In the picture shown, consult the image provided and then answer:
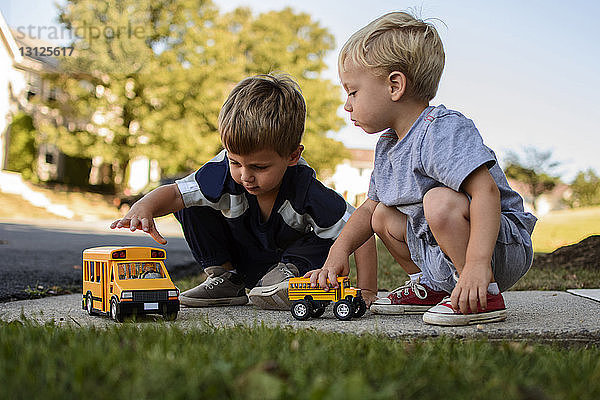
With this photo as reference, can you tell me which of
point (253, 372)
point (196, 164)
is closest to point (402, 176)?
point (253, 372)

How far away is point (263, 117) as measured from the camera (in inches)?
115

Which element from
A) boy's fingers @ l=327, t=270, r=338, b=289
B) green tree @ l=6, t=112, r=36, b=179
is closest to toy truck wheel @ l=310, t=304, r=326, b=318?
boy's fingers @ l=327, t=270, r=338, b=289

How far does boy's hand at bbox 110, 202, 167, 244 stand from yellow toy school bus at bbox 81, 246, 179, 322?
0.09 m

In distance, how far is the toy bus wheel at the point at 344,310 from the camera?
2514 millimetres

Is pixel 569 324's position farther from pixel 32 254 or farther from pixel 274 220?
pixel 32 254

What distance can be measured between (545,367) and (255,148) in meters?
1.74

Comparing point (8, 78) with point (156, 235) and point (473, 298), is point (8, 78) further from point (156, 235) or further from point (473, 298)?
point (473, 298)

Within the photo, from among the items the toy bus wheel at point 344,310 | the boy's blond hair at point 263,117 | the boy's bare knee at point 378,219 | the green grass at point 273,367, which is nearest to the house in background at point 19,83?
the boy's blond hair at point 263,117

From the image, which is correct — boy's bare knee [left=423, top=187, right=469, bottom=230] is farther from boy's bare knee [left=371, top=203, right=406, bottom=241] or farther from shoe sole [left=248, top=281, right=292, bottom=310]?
shoe sole [left=248, top=281, right=292, bottom=310]

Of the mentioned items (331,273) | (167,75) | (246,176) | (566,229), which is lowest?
(331,273)

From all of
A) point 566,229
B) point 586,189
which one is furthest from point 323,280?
point 586,189

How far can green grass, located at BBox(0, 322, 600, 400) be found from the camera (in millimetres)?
1221

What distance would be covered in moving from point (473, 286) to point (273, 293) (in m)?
1.08

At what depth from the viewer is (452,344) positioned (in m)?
1.90
